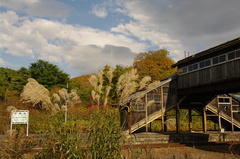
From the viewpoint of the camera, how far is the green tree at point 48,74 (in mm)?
34906

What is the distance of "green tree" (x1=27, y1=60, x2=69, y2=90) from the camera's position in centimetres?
3491

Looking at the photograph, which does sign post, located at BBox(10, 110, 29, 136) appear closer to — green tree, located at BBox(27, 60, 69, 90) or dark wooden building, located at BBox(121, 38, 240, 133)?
dark wooden building, located at BBox(121, 38, 240, 133)

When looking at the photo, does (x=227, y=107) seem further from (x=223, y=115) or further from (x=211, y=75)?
(x=211, y=75)

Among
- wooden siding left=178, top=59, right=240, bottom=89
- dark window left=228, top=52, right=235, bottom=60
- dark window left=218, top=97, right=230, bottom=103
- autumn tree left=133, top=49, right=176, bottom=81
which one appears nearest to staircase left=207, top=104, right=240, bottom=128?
dark window left=218, top=97, right=230, bottom=103

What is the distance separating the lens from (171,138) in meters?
18.7

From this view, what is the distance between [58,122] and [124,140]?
1.57 metres

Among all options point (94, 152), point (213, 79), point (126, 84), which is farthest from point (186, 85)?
point (94, 152)

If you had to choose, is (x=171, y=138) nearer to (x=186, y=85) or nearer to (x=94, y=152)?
(x=186, y=85)

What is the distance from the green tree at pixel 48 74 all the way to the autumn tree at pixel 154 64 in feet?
42.0

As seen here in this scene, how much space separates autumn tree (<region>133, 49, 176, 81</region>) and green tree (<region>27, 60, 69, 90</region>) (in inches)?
504

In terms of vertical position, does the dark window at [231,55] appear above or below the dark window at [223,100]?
above

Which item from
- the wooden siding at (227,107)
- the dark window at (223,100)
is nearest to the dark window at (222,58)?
the wooden siding at (227,107)

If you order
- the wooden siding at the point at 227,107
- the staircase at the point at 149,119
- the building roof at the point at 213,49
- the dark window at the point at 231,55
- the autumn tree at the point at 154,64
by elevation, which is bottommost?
the staircase at the point at 149,119

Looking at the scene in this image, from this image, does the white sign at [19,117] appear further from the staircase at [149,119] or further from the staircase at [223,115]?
the staircase at [223,115]
